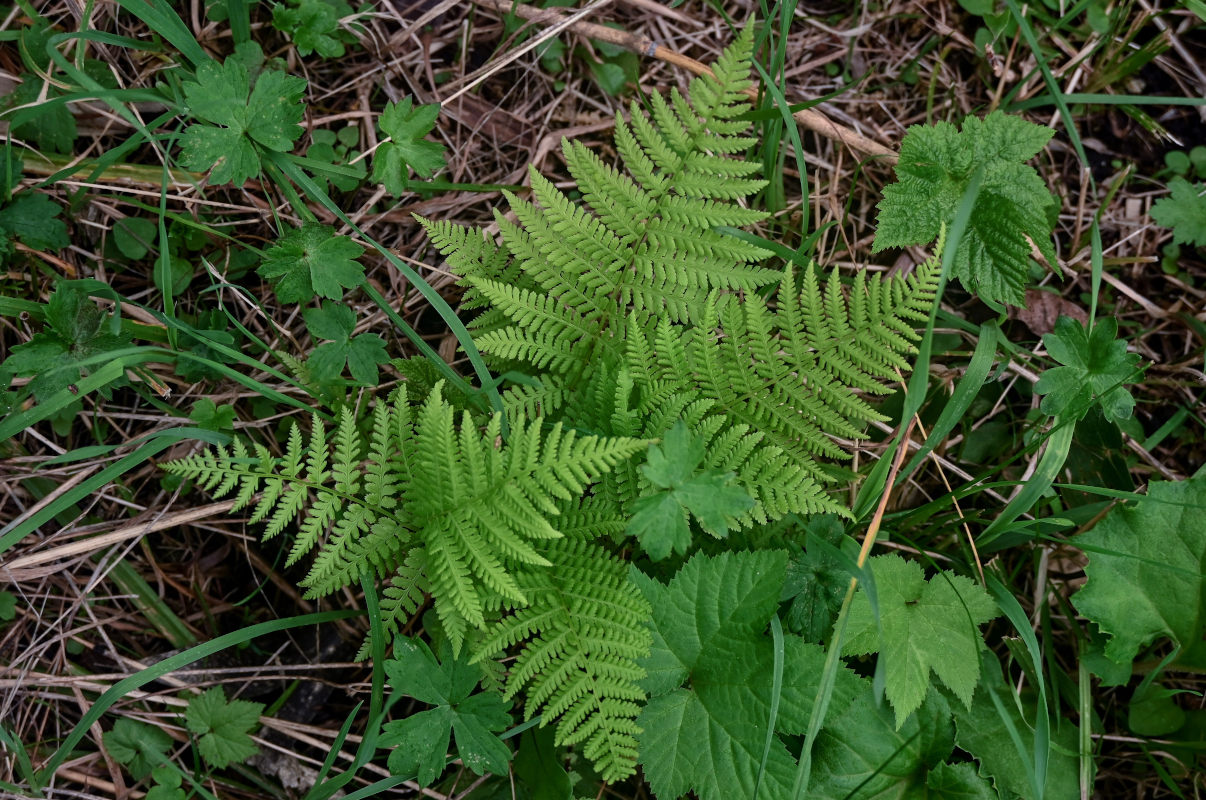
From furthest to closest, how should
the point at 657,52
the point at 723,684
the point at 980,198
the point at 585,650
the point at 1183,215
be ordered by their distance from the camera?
the point at 1183,215
the point at 657,52
the point at 980,198
the point at 723,684
the point at 585,650

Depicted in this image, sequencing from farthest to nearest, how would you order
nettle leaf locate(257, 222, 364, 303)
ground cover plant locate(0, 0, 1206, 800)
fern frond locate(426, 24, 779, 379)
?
1. nettle leaf locate(257, 222, 364, 303)
2. fern frond locate(426, 24, 779, 379)
3. ground cover plant locate(0, 0, 1206, 800)

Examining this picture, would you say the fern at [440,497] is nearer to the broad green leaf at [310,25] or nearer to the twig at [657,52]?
the broad green leaf at [310,25]

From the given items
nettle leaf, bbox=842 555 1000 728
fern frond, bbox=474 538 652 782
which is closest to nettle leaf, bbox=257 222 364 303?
fern frond, bbox=474 538 652 782

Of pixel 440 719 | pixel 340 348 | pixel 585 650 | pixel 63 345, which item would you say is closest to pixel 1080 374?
pixel 585 650

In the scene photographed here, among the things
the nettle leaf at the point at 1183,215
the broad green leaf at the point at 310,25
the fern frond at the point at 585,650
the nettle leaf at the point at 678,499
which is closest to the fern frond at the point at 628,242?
the nettle leaf at the point at 678,499

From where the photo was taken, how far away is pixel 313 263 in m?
3.25

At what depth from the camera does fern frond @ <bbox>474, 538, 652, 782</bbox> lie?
2.68 meters

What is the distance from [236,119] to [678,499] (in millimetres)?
2136

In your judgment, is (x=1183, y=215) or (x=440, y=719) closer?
(x=440, y=719)

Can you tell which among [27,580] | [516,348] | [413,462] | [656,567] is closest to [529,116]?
[516,348]

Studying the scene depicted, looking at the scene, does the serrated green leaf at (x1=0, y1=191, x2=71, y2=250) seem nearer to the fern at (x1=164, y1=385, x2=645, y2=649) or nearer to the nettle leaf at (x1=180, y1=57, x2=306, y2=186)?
the nettle leaf at (x1=180, y1=57, x2=306, y2=186)

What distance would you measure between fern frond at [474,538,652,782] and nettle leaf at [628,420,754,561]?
29cm

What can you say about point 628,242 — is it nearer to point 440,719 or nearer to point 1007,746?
point 440,719

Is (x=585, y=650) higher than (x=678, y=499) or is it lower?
lower
